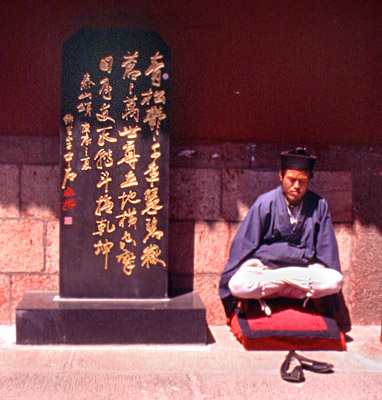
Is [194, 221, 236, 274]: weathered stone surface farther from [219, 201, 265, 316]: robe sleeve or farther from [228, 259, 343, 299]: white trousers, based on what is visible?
[228, 259, 343, 299]: white trousers

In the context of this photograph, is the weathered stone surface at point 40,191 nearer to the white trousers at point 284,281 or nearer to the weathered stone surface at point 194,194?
the weathered stone surface at point 194,194

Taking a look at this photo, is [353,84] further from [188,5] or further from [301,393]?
[301,393]

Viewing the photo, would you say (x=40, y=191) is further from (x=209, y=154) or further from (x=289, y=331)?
(x=289, y=331)

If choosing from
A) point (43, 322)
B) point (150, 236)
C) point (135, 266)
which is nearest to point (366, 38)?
point (150, 236)

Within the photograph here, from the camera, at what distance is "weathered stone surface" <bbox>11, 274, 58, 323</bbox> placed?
4883mm

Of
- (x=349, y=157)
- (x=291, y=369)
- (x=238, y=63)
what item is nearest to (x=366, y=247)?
(x=349, y=157)

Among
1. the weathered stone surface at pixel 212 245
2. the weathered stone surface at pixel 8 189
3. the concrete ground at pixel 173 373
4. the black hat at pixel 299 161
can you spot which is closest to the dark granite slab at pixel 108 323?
the concrete ground at pixel 173 373

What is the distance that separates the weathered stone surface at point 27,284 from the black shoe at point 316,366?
254 centimetres

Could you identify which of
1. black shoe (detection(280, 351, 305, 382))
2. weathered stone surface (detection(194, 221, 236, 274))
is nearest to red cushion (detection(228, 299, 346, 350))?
black shoe (detection(280, 351, 305, 382))

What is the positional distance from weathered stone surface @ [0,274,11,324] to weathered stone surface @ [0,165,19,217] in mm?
654

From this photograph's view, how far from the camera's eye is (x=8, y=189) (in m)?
4.84

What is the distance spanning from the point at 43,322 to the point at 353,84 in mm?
3750

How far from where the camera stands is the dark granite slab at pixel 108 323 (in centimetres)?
422

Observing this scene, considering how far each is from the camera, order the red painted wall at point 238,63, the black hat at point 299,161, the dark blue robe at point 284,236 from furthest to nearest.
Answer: the red painted wall at point 238,63
the dark blue robe at point 284,236
the black hat at point 299,161
